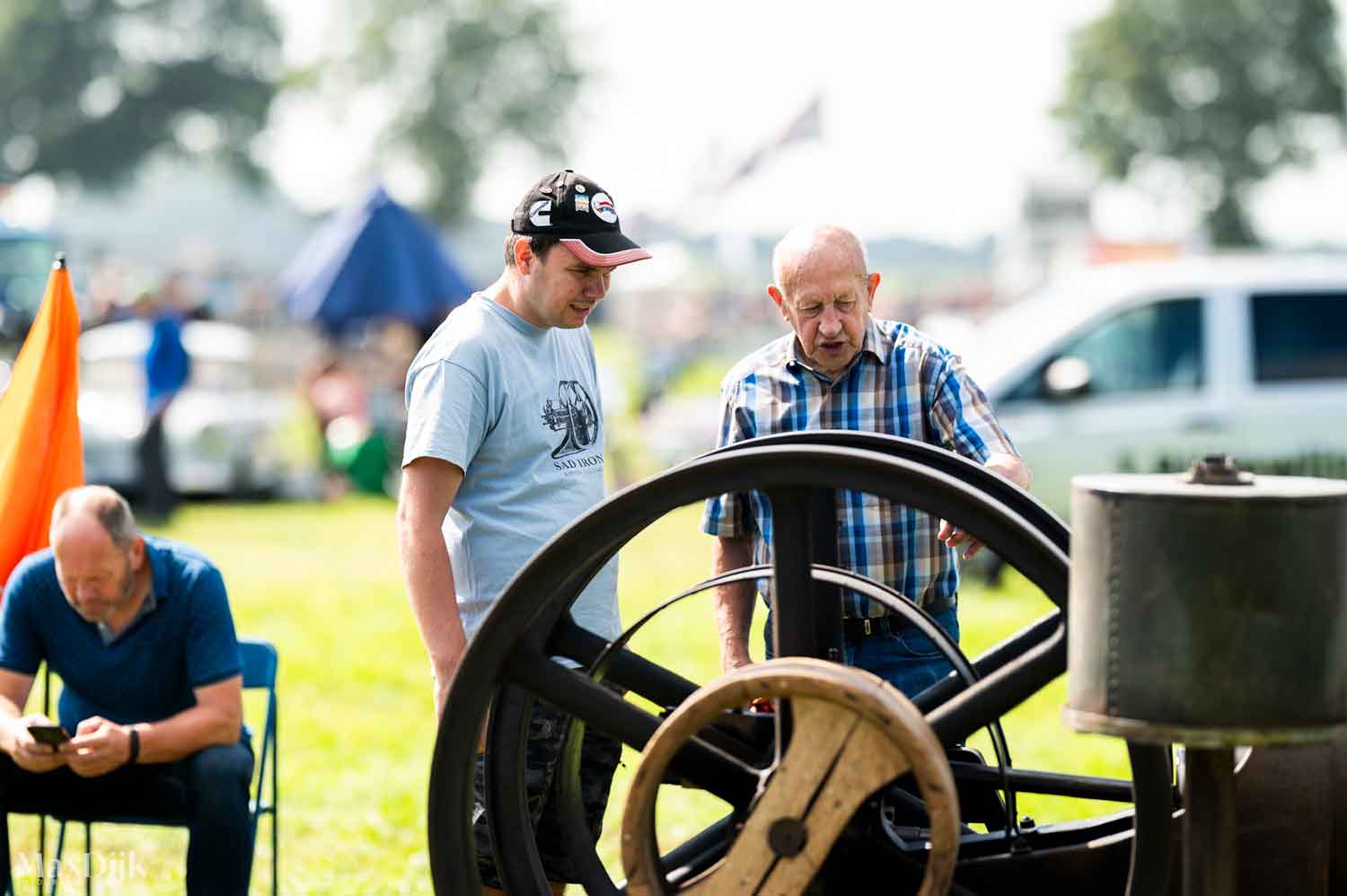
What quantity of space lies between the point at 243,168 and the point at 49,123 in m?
7.15

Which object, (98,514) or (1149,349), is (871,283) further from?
(1149,349)

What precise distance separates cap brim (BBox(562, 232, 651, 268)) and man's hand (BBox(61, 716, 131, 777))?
1.51 meters

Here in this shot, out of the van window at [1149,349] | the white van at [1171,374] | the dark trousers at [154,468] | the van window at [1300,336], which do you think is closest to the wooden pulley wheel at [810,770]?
the white van at [1171,374]

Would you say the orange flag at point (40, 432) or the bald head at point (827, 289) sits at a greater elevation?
the bald head at point (827, 289)

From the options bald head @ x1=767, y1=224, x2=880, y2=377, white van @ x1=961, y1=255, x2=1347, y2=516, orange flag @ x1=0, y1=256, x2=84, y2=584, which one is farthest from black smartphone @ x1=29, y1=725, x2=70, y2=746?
white van @ x1=961, y1=255, x2=1347, y2=516

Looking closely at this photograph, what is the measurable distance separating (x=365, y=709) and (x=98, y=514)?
3.73 m

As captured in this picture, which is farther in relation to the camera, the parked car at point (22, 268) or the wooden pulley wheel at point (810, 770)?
the parked car at point (22, 268)

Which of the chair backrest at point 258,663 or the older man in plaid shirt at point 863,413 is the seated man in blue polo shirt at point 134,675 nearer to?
the chair backrest at point 258,663

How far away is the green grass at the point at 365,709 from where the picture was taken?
17.0 feet

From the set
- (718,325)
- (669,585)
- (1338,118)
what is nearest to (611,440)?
(669,585)

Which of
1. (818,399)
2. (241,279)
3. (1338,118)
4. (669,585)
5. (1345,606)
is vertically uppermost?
(1338,118)

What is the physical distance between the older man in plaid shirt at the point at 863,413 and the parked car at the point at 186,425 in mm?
12789

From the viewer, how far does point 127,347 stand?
17.3 m

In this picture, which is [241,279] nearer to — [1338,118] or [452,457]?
[1338,118]
